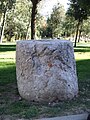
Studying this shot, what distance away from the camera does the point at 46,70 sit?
22.5 ft

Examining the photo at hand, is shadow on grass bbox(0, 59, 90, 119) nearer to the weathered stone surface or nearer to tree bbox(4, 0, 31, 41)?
the weathered stone surface

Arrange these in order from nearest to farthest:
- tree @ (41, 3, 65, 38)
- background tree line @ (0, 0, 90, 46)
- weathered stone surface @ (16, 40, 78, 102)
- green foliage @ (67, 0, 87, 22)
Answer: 1. weathered stone surface @ (16, 40, 78, 102)
2. green foliage @ (67, 0, 87, 22)
3. background tree line @ (0, 0, 90, 46)
4. tree @ (41, 3, 65, 38)

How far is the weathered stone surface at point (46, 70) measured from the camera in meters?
6.86

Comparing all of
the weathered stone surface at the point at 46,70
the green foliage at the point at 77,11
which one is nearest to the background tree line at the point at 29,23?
the green foliage at the point at 77,11

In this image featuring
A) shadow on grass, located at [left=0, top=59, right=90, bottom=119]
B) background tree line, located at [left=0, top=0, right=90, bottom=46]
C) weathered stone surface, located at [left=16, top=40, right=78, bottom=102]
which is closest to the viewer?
shadow on grass, located at [left=0, top=59, right=90, bottom=119]

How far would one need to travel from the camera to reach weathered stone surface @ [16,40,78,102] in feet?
22.5

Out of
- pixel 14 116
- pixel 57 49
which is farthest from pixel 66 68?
pixel 14 116

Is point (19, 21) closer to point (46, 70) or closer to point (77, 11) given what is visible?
point (77, 11)

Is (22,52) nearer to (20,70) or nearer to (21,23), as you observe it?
(20,70)

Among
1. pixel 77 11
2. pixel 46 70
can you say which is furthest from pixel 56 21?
pixel 46 70

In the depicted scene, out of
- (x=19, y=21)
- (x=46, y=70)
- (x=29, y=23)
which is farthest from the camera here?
(x=19, y=21)

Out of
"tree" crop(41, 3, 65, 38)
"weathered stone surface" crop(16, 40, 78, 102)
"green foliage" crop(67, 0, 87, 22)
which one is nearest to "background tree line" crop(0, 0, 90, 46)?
"tree" crop(41, 3, 65, 38)

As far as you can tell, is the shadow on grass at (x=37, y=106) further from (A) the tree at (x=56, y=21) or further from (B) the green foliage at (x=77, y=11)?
(A) the tree at (x=56, y=21)

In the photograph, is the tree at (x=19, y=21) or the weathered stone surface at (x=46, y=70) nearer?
the weathered stone surface at (x=46, y=70)
